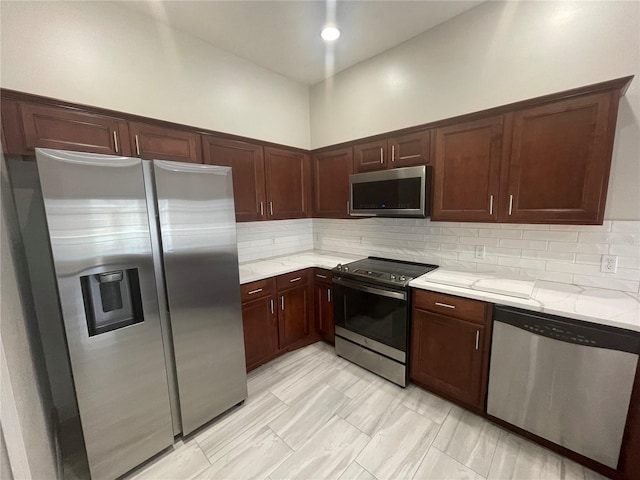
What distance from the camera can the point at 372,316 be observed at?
2295mm

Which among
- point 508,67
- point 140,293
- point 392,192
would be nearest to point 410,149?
point 392,192

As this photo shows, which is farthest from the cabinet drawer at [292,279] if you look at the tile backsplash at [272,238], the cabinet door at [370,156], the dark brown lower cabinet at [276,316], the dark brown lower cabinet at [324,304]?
the cabinet door at [370,156]

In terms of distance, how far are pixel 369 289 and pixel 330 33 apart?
2.22 m

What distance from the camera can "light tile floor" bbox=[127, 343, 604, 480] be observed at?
1.52 metres

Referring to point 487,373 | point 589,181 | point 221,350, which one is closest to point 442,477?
point 487,373

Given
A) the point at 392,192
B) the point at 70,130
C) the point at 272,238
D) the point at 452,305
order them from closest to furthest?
1. the point at 70,130
2. the point at 452,305
3. the point at 392,192
4. the point at 272,238

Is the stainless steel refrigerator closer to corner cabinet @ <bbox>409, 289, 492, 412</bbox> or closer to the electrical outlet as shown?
corner cabinet @ <bbox>409, 289, 492, 412</bbox>

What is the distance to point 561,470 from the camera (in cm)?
150

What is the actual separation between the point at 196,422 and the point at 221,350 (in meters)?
0.50

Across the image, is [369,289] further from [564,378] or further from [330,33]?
[330,33]

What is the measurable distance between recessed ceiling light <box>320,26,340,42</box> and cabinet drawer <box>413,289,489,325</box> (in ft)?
7.44

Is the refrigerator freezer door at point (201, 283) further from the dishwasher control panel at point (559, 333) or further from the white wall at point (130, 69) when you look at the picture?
the dishwasher control panel at point (559, 333)

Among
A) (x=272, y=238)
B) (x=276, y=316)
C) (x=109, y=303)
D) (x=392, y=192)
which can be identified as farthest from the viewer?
(x=272, y=238)

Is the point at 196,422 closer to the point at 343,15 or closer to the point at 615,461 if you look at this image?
the point at 615,461
